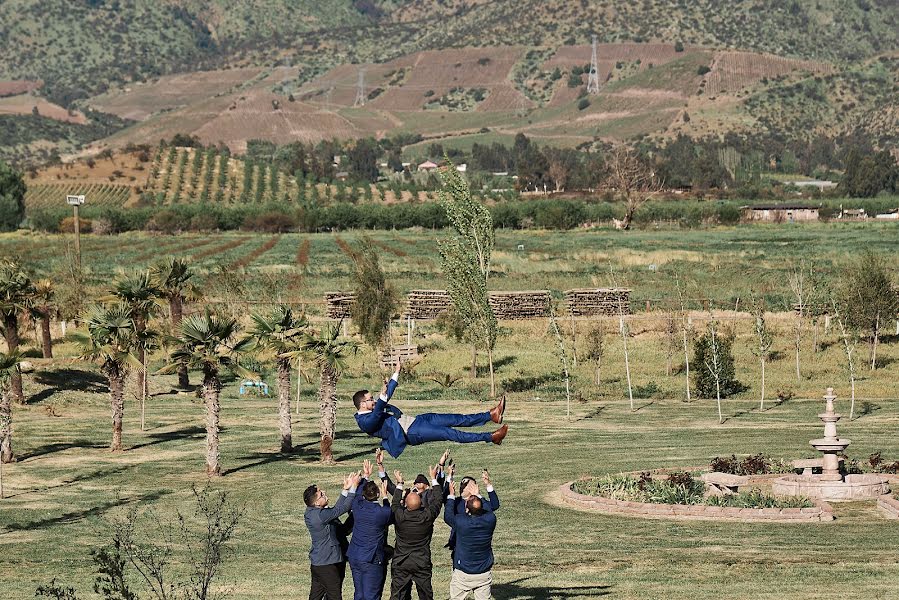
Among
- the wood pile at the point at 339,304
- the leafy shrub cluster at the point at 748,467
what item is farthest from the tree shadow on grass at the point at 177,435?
the wood pile at the point at 339,304

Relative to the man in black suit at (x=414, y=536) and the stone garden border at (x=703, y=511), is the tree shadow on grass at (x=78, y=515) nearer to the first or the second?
the stone garden border at (x=703, y=511)

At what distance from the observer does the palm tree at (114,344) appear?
1789 inches

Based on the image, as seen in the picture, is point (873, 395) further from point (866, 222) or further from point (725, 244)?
point (866, 222)

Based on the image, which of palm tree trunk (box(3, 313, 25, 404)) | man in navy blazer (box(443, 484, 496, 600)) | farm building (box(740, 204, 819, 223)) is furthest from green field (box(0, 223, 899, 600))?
farm building (box(740, 204, 819, 223))

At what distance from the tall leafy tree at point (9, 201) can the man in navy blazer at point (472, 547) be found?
179 metres

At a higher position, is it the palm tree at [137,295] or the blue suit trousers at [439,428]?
the palm tree at [137,295]

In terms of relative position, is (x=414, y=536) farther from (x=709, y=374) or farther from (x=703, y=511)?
(x=709, y=374)

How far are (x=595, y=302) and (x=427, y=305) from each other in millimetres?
9200

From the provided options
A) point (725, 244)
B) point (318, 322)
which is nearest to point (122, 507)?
point (318, 322)

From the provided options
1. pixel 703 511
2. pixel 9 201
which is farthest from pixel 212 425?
pixel 9 201

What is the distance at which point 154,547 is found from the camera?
1174 inches

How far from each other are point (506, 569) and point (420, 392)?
34.5 m

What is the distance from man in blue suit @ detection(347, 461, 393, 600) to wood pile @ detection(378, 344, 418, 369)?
152 ft

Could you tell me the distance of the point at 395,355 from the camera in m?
69.3
